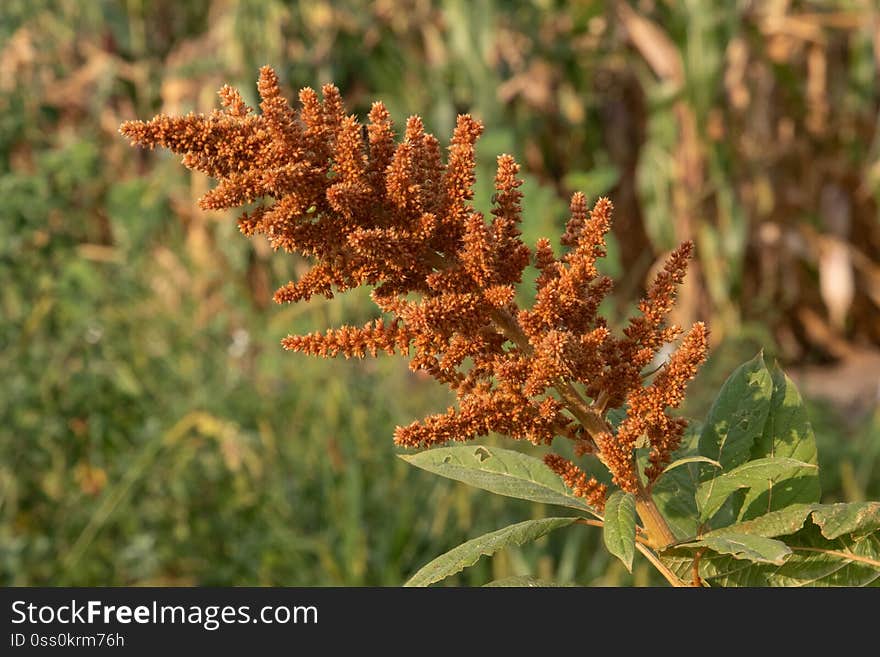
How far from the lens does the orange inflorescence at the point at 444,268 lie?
39.8 inches

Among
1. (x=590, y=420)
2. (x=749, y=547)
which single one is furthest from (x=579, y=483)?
(x=749, y=547)

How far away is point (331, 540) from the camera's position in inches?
148

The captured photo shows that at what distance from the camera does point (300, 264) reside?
220 inches

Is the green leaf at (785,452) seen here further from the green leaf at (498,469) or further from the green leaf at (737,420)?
the green leaf at (498,469)

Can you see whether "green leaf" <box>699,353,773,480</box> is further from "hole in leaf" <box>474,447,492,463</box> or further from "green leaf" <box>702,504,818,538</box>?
"hole in leaf" <box>474,447,492,463</box>

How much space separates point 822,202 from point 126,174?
14.8ft

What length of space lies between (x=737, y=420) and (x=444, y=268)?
1.16 feet

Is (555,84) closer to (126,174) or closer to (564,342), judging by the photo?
(126,174)

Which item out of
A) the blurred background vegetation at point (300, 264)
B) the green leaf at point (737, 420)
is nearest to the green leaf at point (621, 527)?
the green leaf at point (737, 420)

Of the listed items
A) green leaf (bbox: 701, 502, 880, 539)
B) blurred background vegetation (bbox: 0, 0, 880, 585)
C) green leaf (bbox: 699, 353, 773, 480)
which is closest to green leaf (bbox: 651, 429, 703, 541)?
green leaf (bbox: 699, 353, 773, 480)

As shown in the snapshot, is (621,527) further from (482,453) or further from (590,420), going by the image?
(482,453)

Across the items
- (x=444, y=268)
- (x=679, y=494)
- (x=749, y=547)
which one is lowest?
(x=749, y=547)
